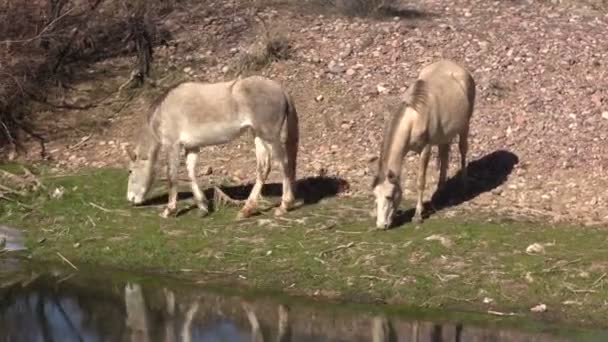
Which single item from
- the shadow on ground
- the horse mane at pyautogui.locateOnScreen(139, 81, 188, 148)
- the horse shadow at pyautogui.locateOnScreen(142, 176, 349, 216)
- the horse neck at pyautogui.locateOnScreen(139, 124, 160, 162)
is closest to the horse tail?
the horse shadow at pyautogui.locateOnScreen(142, 176, 349, 216)

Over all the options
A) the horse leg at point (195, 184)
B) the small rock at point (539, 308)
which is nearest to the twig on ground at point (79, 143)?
the horse leg at point (195, 184)

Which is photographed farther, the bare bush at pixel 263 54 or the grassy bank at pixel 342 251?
the bare bush at pixel 263 54

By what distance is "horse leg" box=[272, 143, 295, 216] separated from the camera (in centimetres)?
1486

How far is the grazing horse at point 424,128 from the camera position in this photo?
549 inches

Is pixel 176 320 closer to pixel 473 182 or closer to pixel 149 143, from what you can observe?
pixel 149 143

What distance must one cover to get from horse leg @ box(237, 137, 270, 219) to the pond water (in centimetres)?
191

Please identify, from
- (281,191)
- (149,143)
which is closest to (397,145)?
(281,191)

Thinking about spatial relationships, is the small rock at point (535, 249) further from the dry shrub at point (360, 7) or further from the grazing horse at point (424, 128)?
the dry shrub at point (360, 7)

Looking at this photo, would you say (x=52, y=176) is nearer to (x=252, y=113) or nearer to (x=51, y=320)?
(x=252, y=113)

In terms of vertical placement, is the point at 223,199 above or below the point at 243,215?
above

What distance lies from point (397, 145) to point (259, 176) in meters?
1.94

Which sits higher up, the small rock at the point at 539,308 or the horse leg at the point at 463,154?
the horse leg at the point at 463,154

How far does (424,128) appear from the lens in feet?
47.3

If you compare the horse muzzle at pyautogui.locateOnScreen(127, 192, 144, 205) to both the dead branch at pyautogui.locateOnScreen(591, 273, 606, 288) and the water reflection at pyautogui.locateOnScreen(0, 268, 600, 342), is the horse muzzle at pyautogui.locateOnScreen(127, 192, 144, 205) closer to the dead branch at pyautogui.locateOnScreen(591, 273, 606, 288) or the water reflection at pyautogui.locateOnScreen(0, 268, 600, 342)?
the water reflection at pyautogui.locateOnScreen(0, 268, 600, 342)
